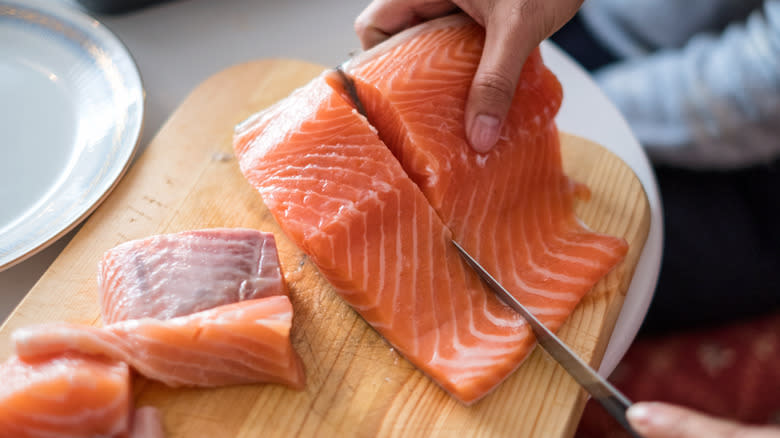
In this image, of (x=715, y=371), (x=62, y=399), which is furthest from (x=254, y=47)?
(x=715, y=371)

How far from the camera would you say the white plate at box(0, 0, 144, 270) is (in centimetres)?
→ 211

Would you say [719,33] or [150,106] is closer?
[150,106]

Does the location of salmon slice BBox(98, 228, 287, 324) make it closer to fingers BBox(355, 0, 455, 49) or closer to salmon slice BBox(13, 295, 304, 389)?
salmon slice BBox(13, 295, 304, 389)

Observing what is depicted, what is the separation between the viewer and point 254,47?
277 centimetres

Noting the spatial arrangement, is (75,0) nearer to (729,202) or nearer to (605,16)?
(605,16)

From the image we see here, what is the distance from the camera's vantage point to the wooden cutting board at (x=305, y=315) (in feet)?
5.70

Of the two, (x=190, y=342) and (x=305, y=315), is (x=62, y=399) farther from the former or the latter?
(x=305, y=315)

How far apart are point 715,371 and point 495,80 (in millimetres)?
2240

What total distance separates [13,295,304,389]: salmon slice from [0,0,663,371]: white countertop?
0.99 meters

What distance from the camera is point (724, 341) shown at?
3.27 metres

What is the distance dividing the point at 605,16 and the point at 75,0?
2.56 metres

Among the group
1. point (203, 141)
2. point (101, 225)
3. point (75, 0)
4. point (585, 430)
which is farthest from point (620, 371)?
point (75, 0)

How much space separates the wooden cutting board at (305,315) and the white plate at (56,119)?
11 centimetres

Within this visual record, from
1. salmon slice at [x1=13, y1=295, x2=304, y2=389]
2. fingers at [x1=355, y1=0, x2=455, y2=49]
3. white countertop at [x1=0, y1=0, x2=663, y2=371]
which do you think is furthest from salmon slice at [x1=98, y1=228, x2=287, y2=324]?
fingers at [x1=355, y1=0, x2=455, y2=49]
